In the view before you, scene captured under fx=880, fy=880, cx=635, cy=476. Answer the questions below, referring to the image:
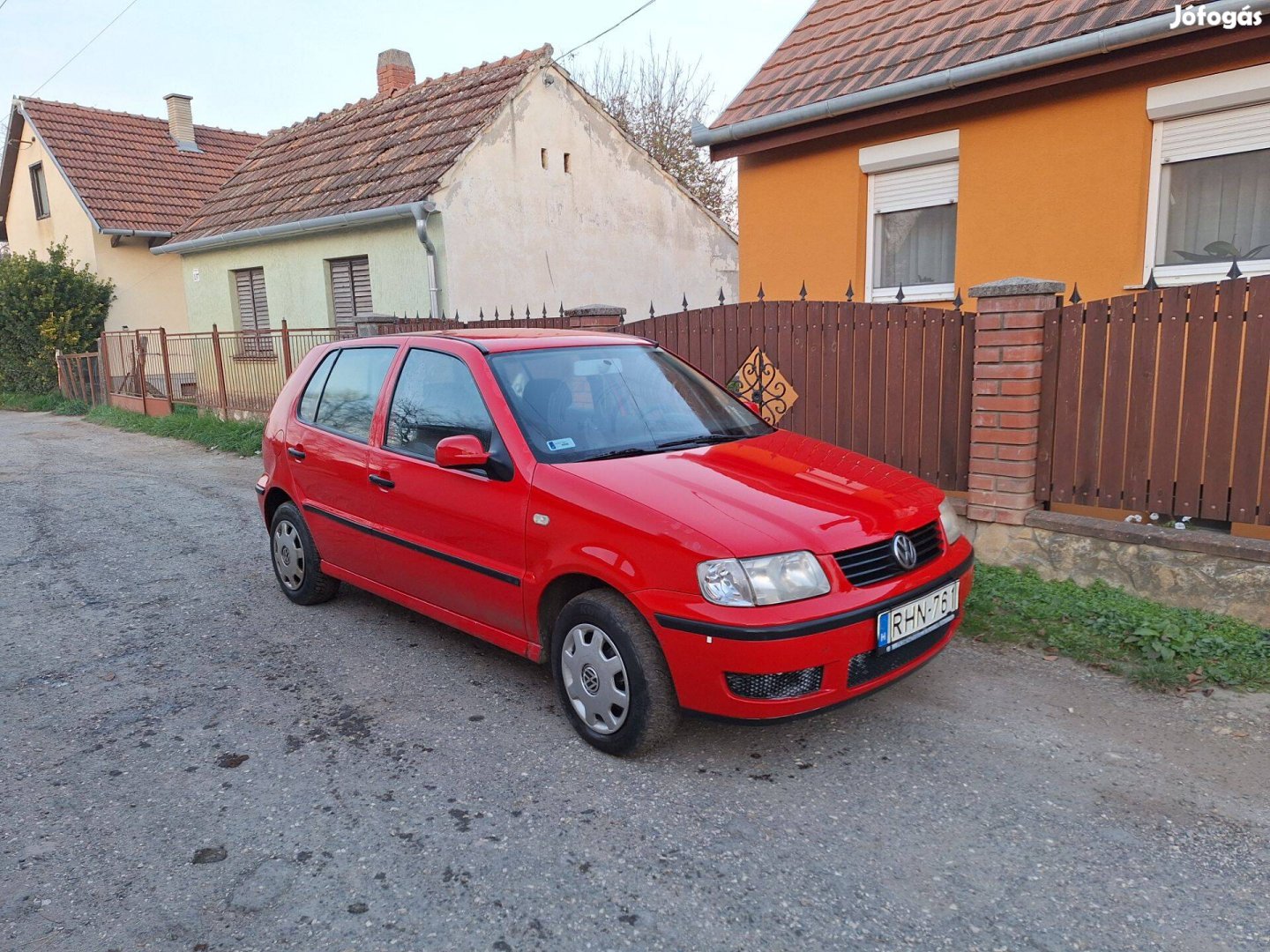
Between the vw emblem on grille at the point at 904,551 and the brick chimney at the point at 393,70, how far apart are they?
17.2 meters

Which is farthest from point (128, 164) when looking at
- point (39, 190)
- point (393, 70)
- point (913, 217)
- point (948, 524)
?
point (948, 524)

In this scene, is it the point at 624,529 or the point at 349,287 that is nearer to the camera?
the point at 624,529

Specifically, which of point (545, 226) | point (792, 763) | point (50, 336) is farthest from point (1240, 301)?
point (50, 336)

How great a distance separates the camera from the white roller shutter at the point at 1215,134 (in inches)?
236

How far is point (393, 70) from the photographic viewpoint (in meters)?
17.7

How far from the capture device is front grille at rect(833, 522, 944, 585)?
10.6 ft

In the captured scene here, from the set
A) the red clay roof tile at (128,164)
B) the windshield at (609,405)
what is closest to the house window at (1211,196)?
the windshield at (609,405)

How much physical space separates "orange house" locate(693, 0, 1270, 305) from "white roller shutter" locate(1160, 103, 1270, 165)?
0.01m

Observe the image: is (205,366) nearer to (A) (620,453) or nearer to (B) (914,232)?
(B) (914,232)

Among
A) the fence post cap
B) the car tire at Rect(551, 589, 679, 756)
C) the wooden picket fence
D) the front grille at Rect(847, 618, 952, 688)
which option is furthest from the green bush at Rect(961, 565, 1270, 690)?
the car tire at Rect(551, 589, 679, 756)

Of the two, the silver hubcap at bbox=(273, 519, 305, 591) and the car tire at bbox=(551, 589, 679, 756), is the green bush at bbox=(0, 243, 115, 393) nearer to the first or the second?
the silver hubcap at bbox=(273, 519, 305, 591)

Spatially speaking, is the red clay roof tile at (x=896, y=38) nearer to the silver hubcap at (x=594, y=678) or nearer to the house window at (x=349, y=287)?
the silver hubcap at (x=594, y=678)

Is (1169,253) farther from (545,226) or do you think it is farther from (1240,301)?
(545,226)

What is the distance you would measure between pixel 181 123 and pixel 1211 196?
23289 millimetres
